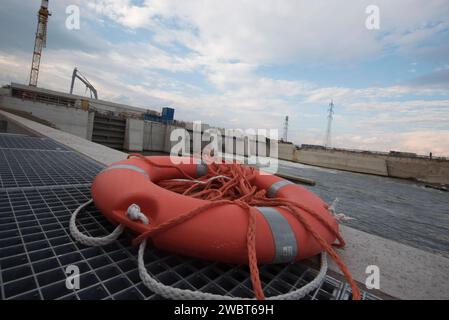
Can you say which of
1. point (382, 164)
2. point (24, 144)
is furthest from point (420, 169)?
point (24, 144)

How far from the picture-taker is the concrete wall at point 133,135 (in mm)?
17766

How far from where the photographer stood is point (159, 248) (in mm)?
1024

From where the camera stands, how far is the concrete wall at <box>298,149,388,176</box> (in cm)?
2279

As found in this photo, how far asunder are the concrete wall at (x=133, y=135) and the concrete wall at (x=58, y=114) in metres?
2.83

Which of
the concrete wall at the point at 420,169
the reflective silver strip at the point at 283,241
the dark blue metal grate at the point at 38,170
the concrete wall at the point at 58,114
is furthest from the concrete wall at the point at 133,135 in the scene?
the concrete wall at the point at 420,169

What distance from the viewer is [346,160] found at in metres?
24.7

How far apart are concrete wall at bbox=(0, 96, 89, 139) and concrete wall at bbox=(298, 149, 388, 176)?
23.0 meters

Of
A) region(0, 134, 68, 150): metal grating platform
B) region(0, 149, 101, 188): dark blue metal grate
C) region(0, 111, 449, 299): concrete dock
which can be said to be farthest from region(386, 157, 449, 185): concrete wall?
region(0, 134, 68, 150): metal grating platform

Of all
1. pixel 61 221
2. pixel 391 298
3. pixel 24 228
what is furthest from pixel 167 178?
pixel 391 298

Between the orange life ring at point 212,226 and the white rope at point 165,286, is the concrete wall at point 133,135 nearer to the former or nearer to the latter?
the orange life ring at point 212,226

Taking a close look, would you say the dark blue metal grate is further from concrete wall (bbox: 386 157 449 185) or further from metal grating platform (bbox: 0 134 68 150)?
concrete wall (bbox: 386 157 449 185)

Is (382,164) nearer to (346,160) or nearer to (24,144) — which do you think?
(346,160)

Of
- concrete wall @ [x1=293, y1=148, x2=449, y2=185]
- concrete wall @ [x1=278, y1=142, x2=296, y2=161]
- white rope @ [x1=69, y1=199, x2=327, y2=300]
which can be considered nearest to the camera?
white rope @ [x1=69, y1=199, x2=327, y2=300]
